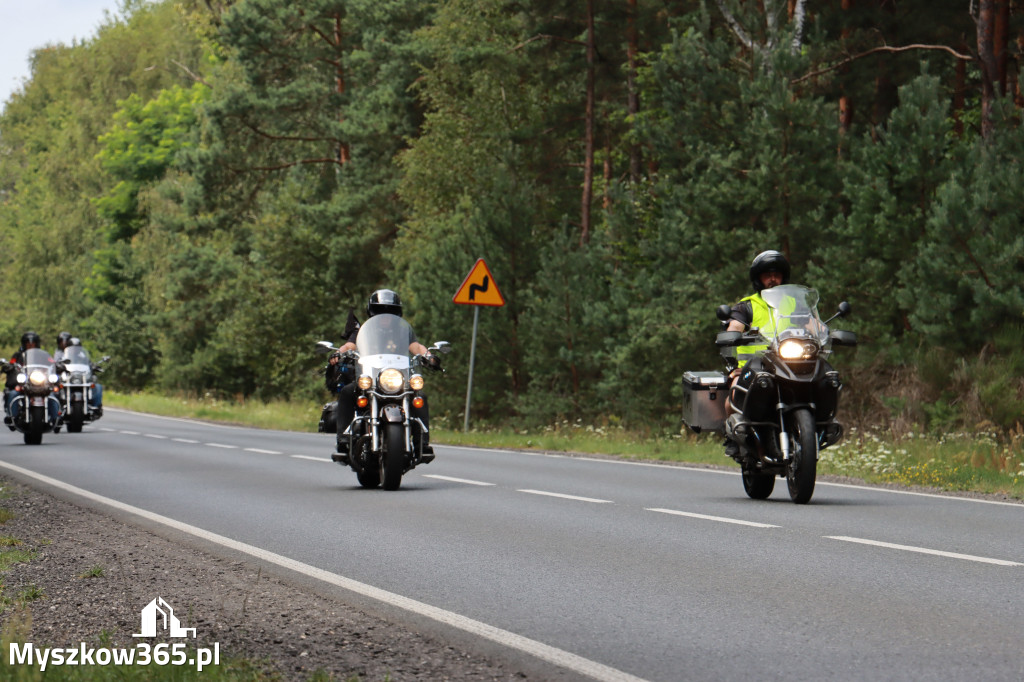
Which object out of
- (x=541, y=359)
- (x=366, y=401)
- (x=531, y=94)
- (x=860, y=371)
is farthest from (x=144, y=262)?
(x=366, y=401)

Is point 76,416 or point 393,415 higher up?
point 393,415

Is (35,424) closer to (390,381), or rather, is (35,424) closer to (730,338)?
(390,381)

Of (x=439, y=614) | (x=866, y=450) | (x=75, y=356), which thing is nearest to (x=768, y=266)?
(x=866, y=450)

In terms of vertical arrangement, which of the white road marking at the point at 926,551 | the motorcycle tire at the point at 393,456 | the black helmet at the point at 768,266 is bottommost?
the white road marking at the point at 926,551

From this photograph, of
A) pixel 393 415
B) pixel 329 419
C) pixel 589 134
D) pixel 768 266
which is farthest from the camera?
pixel 589 134

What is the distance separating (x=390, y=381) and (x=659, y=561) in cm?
551

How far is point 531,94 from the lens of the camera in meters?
44.2

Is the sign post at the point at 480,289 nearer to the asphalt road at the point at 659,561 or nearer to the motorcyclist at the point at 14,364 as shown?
the motorcyclist at the point at 14,364

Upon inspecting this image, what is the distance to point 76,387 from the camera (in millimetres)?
28969

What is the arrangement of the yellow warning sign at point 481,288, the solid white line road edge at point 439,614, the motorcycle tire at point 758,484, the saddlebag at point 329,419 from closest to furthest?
the solid white line road edge at point 439,614
the motorcycle tire at point 758,484
the saddlebag at point 329,419
the yellow warning sign at point 481,288

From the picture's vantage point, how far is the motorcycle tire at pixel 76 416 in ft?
95.4

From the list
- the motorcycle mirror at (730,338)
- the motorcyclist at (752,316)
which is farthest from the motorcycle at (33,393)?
the motorcycle mirror at (730,338)

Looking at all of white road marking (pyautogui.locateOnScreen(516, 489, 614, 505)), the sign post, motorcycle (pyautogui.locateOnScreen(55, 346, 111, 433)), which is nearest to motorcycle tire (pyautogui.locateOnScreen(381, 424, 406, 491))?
white road marking (pyautogui.locateOnScreen(516, 489, 614, 505))

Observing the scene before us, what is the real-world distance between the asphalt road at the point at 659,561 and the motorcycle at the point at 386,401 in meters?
0.39
